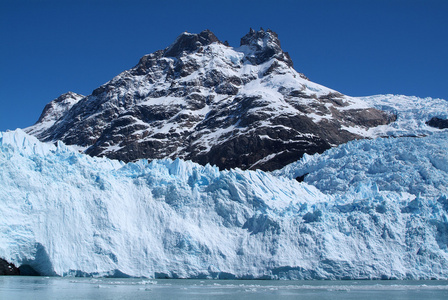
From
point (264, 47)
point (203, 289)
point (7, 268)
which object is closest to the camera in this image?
point (203, 289)

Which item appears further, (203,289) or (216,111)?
(216,111)

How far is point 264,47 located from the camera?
172 m

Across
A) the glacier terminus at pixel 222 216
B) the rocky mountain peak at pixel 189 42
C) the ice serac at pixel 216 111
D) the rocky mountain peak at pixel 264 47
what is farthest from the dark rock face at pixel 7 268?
the rocky mountain peak at pixel 189 42

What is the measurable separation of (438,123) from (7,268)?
115964mm

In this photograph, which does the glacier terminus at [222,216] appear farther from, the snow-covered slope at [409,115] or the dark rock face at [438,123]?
the dark rock face at [438,123]

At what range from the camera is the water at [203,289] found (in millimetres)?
24308

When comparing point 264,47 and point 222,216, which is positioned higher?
point 264,47

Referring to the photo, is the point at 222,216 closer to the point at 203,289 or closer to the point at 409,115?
the point at 203,289

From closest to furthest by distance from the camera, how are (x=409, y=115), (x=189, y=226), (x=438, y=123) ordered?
1. (x=189, y=226)
2. (x=438, y=123)
3. (x=409, y=115)

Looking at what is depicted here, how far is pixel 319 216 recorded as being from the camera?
116ft

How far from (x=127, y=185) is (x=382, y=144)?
28.6 metres

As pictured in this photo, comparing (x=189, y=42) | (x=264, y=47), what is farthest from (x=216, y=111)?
(x=189, y=42)

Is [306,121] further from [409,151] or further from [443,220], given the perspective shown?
[443,220]

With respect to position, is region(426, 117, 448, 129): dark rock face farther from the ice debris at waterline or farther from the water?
the water
